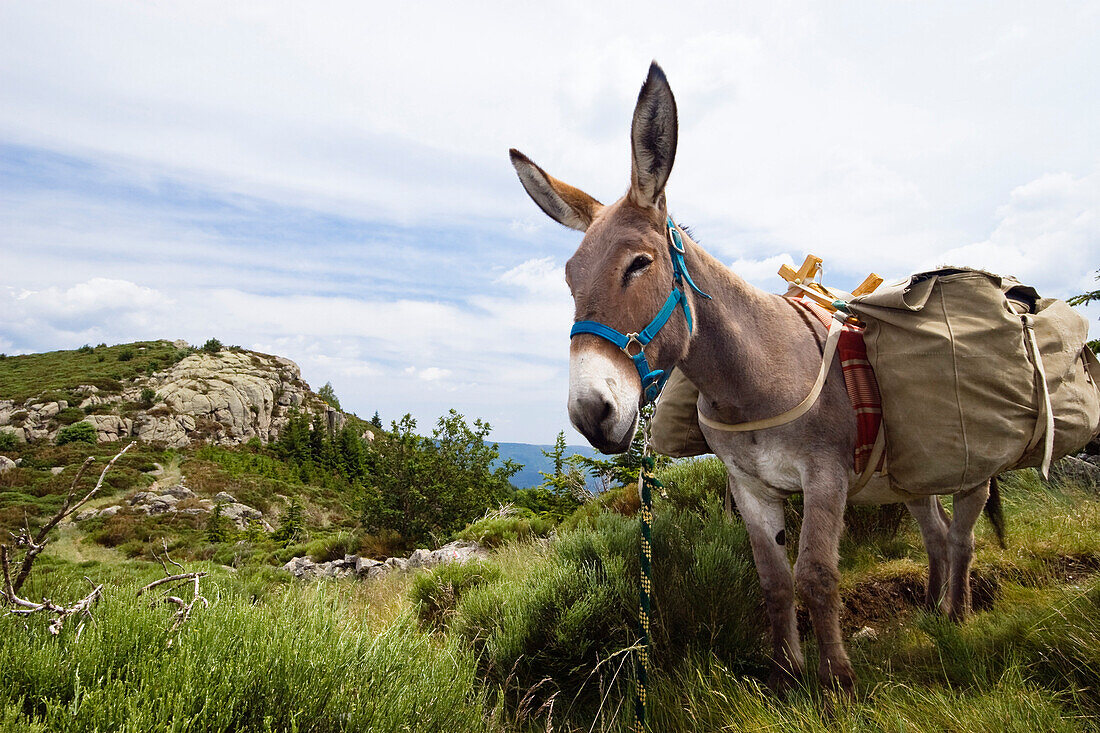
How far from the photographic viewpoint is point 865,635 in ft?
11.8

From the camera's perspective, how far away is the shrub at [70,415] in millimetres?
45688

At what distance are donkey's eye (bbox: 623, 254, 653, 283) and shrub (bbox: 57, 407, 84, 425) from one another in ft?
200

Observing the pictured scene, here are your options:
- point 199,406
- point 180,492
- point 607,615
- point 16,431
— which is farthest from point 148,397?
point 607,615

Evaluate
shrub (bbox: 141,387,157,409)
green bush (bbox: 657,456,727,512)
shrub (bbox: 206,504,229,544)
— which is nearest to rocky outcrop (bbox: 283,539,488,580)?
green bush (bbox: 657,456,727,512)

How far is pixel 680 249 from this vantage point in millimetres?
2451

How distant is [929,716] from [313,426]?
6988cm

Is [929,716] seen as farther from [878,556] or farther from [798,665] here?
[878,556]

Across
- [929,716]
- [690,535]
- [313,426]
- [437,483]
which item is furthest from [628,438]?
Answer: [313,426]

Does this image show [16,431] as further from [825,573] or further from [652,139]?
[825,573]

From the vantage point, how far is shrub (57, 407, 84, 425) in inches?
1799

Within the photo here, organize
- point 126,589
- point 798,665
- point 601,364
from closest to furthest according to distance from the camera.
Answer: point 601,364
point 126,589
point 798,665

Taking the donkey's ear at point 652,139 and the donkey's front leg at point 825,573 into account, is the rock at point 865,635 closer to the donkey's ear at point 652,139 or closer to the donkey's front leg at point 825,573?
the donkey's front leg at point 825,573

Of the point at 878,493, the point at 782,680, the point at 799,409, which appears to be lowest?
the point at 782,680

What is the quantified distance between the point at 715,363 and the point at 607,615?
1963 millimetres
